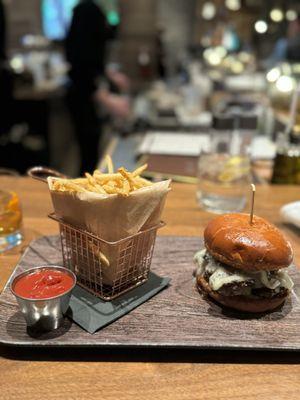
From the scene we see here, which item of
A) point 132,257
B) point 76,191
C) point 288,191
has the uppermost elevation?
point 76,191

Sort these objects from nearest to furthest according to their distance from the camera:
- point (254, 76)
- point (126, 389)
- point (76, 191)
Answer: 1. point (126, 389)
2. point (76, 191)
3. point (254, 76)

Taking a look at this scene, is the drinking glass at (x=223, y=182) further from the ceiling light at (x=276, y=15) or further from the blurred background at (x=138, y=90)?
the ceiling light at (x=276, y=15)

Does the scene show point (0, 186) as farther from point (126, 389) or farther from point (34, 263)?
point (126, 389)

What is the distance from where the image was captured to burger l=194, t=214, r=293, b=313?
37.0 inches

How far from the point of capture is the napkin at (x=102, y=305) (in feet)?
2.96

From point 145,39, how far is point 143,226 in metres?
6.48

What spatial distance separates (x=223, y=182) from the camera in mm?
1773

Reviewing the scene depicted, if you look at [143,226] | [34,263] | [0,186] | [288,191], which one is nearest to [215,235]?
[143,226]

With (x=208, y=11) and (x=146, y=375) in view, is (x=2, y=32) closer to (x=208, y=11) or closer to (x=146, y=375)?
(x=146, y=375)

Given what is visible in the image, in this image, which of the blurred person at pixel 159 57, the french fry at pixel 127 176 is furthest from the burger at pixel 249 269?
the blurred person at pixel 159 57

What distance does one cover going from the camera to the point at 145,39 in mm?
6949

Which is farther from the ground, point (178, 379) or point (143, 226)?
point (143, 226)

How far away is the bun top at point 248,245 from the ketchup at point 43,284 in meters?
0.34

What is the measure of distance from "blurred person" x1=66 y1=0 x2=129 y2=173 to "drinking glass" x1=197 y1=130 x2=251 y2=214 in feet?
6.38
